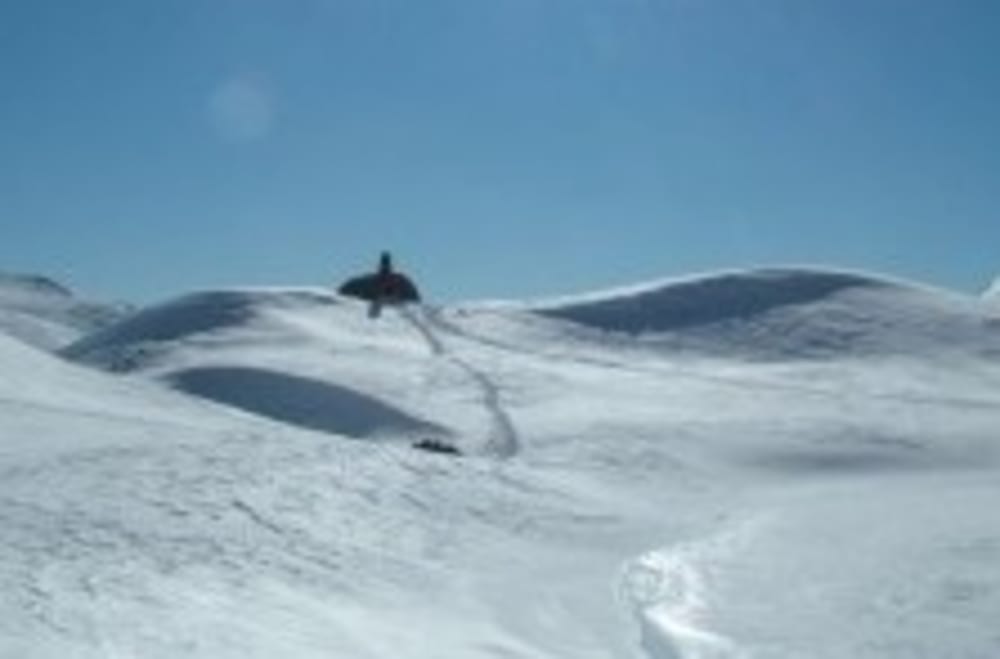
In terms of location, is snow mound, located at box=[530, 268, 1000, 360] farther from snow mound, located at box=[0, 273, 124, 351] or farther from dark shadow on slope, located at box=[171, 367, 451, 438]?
snow mound, located at box=[0, 273, 124, 351]

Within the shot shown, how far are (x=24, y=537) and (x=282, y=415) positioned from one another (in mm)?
11948

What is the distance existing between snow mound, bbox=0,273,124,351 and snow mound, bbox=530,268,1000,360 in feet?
98.6

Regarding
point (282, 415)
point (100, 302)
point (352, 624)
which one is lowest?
point (100, 302)

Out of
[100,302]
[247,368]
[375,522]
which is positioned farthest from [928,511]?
[100,302]

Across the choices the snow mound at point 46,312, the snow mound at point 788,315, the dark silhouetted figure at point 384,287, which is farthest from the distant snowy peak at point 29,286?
the snow mound at point 788,315

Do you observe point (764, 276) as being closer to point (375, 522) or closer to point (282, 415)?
point (282, 415)

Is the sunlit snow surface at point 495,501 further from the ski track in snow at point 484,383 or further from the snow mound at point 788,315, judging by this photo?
the snow mound at point 788,315

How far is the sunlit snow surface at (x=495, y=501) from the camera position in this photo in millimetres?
8438

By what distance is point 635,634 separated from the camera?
9234 millimetres

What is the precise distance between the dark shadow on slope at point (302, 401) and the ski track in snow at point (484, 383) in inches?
35.2

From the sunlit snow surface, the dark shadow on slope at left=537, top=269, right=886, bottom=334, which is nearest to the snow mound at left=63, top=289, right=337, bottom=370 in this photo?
the sunlit snow surface

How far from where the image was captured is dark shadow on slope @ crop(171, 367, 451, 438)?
19.5 m

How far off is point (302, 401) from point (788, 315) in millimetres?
12083

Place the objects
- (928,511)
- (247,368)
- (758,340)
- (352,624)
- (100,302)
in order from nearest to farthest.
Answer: (352,624) < (928,511) < (247,368) < (758,340) < (100,302)
